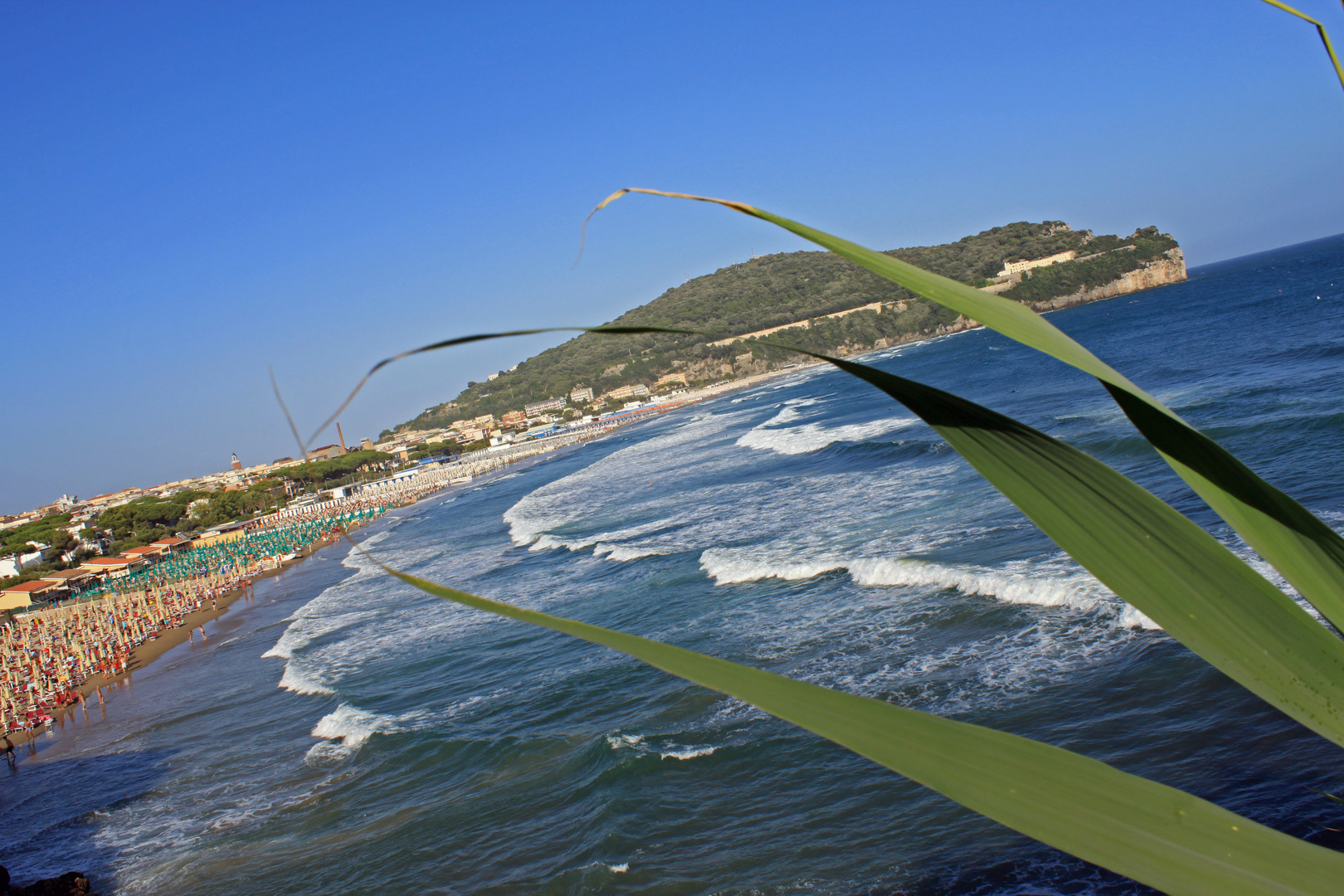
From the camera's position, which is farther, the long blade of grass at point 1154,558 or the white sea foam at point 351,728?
the white sea foam at point 351,728

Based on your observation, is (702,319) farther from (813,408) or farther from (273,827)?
(273,827)

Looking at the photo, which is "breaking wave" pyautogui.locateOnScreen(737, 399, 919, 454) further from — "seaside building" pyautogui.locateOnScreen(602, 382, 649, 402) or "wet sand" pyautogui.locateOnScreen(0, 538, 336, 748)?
"seaside building" pyautogui.locateOnScreen(602, 382, 649, 402)

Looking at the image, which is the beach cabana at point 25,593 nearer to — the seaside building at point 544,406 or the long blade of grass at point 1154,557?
the long blade of grass at point 1154,557

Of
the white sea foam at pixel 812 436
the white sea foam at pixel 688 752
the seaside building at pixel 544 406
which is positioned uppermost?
the seaside building at pixel 544 406

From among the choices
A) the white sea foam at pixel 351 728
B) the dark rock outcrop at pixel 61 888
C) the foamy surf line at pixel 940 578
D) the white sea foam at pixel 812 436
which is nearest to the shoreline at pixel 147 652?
the white sea foam at pixel 351 728

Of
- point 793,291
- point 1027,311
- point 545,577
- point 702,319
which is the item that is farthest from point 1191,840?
point 793,291

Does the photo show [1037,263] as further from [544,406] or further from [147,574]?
[147,574]

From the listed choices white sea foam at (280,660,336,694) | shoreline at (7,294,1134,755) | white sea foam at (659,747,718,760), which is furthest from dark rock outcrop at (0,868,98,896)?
shoreline at (7,294,1134,755)
